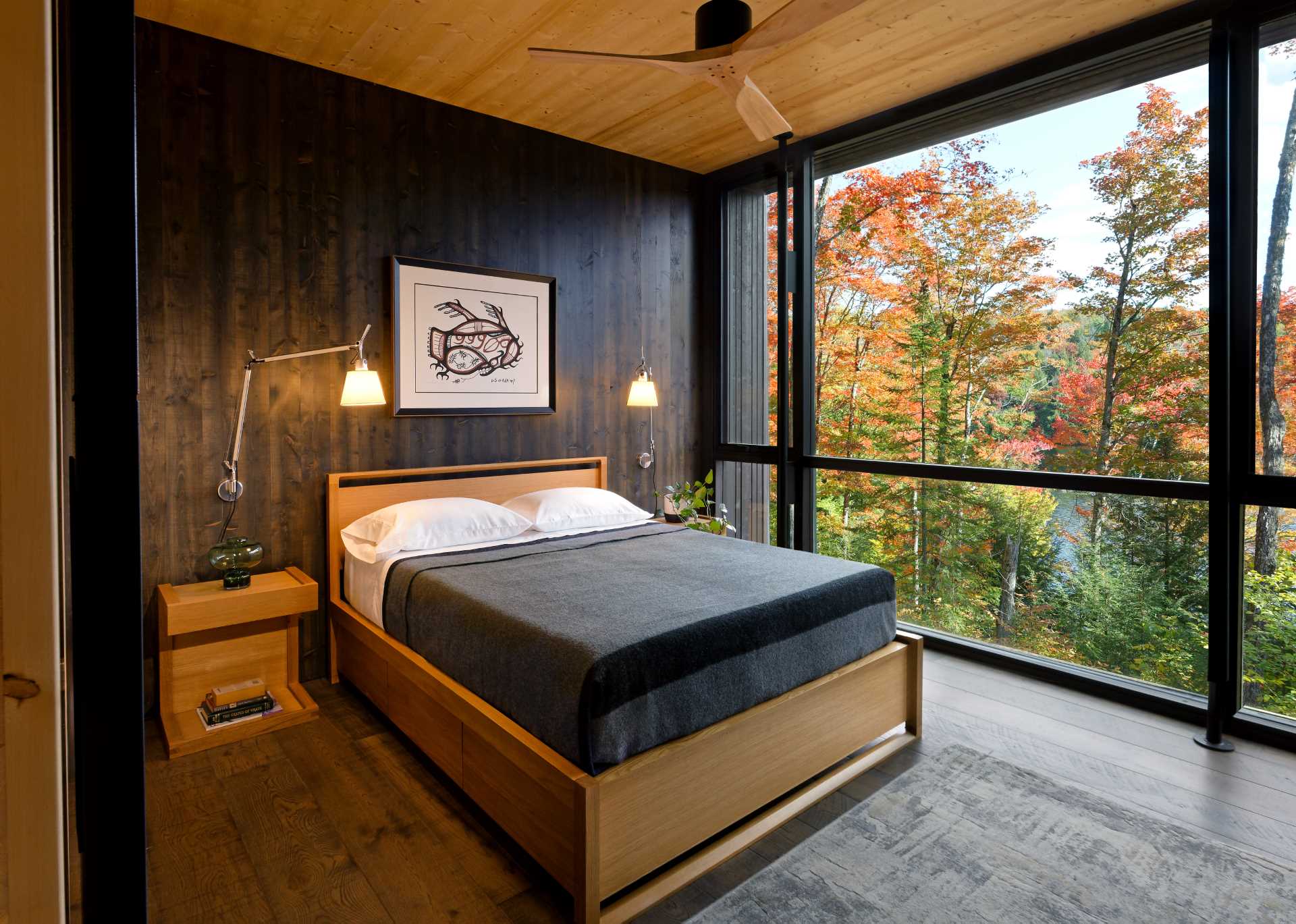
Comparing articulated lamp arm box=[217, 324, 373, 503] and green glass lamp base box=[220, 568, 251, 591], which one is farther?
articulated lamp arm box=[217, 324, 373, 503]

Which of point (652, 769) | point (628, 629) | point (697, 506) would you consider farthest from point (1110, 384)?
point (652, 769)

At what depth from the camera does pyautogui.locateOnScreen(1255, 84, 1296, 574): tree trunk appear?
8.66 feet

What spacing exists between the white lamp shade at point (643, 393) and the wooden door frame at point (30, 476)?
12.1ft

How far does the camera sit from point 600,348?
4.34 m

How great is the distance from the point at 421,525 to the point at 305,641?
823mm

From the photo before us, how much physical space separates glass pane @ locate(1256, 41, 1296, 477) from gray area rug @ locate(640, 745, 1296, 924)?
1.47 metres

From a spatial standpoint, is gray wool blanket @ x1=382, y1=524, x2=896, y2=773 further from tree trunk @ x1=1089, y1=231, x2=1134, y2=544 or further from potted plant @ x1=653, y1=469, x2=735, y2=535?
tree trunk @ x1=1089, y1=231, x2=1134, y2=544

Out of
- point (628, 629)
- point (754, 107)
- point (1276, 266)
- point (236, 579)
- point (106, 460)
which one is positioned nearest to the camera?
point (106, 460)

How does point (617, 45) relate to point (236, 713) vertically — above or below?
above

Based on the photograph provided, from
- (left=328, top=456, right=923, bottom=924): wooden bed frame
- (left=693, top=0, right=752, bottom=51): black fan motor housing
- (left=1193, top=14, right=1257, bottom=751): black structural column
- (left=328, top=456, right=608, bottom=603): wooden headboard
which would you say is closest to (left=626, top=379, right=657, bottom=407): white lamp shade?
(left=328, top=456, right=608, bottom=603): wooden headboard

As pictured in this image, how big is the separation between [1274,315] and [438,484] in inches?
139

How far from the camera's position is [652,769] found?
187 cm

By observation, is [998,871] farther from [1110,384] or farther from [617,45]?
[617,45]

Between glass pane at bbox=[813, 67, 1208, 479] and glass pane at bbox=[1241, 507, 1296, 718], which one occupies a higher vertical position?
glass pane at bbox=[813, 67, 1208, 479]
